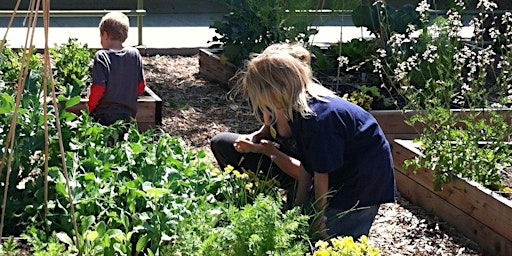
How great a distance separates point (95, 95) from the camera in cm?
552

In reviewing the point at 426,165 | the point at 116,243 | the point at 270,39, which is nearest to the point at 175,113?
the point at 270,39

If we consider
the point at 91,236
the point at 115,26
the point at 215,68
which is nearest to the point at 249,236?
the point at 91,236

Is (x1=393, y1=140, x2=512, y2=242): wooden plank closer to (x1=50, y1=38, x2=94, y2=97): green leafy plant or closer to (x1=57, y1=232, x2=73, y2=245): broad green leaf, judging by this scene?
(x1=57, y1=232, x2=73, y2=245): broad green leaf

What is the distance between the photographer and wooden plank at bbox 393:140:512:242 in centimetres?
446

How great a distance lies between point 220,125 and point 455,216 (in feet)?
7.58

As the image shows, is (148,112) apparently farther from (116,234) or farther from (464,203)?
(116,234)

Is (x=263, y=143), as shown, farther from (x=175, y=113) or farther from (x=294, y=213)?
(x=175, y=113)

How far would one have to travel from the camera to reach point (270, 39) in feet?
23.8

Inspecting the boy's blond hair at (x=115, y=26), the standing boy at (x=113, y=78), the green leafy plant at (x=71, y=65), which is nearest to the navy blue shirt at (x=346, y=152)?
the standing boy at (x=113, y=78)

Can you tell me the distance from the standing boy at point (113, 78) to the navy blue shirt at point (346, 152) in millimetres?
1766

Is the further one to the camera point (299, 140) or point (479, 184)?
point (479, 184)

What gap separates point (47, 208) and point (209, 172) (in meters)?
0.86

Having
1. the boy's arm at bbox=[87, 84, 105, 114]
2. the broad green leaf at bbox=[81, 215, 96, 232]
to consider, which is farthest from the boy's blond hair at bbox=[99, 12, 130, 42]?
the broad green leaf at bbox=[81, 215, 96, 232]

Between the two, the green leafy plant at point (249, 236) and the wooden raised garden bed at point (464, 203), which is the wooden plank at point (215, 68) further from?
the green leafy plant at point (249, 236)
